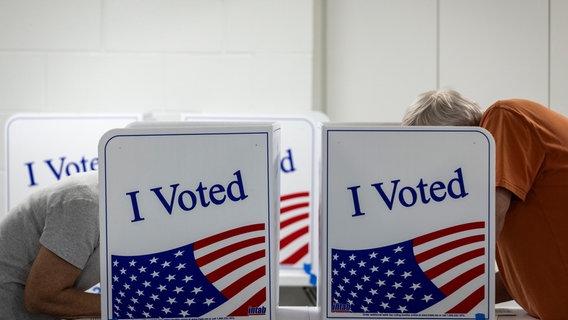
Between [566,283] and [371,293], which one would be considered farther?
[566,283]

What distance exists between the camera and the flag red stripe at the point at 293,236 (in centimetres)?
260

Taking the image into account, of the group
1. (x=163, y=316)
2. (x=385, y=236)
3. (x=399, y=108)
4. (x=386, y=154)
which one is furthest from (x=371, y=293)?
(x=399, y=108)

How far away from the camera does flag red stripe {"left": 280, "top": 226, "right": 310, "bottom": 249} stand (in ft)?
8.52

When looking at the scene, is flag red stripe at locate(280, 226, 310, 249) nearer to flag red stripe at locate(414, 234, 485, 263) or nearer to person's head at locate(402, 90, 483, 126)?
person's head at locate(402, 90, 483, 126)

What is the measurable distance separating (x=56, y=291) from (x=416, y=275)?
2.80ft

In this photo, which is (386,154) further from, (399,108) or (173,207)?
(399,108)

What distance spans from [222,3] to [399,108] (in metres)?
0.88

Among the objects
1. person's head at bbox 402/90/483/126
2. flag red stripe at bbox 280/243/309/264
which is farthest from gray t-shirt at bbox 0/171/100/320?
flag red stripe at bbox 280/243/309/264

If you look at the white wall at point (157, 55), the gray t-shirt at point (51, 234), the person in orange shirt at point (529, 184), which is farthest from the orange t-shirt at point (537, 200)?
the white wall at point (157, 55)

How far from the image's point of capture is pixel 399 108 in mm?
2936

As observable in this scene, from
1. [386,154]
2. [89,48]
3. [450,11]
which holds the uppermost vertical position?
[450,11]

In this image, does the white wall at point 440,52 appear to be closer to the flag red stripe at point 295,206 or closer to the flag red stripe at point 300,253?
the flag red stripe at point 295,206

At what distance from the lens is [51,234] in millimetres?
1566

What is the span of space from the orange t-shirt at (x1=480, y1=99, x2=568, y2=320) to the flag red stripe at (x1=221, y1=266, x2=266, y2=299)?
520 millimetres
